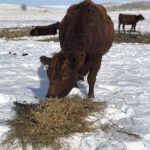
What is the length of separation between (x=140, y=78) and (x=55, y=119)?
14.5 ft

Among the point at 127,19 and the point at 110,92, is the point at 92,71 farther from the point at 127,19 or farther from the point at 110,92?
the point at 127,19

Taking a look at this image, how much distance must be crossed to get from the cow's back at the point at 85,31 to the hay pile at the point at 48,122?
1.04 meters

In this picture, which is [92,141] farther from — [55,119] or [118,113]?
[118,113]

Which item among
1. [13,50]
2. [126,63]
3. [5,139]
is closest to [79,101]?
[5,139]

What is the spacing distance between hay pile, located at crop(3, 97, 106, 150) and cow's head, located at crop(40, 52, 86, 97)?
208 millimetres

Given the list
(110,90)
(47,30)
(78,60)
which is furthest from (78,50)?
(47,30)

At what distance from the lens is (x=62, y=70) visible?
5.79 m

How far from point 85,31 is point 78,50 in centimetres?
48

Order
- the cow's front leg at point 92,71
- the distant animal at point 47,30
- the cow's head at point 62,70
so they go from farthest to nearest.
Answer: the distant animal at point 47,30 → the cow's front leg at point 92,71 → the cow's head at point 62,70

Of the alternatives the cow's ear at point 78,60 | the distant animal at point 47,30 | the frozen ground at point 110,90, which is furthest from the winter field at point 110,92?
the distant animal at point 47,30

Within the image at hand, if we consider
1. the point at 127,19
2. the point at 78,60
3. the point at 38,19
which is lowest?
the point at 38,19

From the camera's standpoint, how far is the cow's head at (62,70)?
18.8ft

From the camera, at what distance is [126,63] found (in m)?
11.4

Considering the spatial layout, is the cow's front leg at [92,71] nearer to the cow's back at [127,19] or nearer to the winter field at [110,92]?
the winter field at [110,92]
